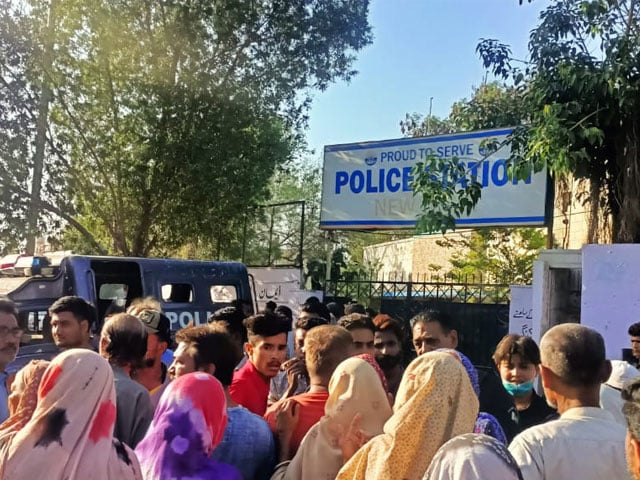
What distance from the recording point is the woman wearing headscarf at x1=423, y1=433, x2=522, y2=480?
1.55 m

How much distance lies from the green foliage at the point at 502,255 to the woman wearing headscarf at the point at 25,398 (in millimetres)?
10611

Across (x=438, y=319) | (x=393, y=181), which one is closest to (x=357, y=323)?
(x=438, y=319)

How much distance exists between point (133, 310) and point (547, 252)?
4780mm

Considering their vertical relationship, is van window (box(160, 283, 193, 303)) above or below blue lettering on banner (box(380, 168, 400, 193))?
below

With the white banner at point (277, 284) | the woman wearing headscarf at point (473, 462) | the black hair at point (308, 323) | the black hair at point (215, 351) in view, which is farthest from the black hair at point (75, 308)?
the white banner at point (277, 284)

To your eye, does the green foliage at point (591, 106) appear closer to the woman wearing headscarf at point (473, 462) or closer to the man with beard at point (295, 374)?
the man with beard at point (295, 374)

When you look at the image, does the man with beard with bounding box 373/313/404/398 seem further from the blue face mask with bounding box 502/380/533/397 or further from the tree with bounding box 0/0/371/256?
the tree with bounding box 0/0/371/256

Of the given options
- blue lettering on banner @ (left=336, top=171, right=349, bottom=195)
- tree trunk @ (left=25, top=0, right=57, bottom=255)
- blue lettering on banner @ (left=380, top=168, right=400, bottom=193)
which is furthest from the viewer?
tree trunk @ (left=25, top=0, right=57, bottom=255)

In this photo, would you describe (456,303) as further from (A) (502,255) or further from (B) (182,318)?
(A) (502,255)

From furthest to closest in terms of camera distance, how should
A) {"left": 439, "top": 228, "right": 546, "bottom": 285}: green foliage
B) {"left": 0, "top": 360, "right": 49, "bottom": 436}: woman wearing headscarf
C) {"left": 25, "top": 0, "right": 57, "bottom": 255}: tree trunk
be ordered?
1. {"left": 439, "top": 228, "right": 546, "bottom": 285}: green foliage
2. {"left": 25, "top": 0, "right": 57, "bottom": 255}: tree trunk
3. {"left": 0, "top": 360, "right": 49, "bottom": 436}: woman wearing headscarf

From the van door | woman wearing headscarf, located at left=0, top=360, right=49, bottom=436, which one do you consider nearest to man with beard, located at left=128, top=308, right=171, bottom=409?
woman wearing headscarf, located at left=0, top=360, right=49, bottom=436

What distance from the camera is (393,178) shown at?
31.8 ft

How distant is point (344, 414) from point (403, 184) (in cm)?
750

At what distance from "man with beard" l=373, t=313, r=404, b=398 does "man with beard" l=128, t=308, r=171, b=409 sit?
140 cm
